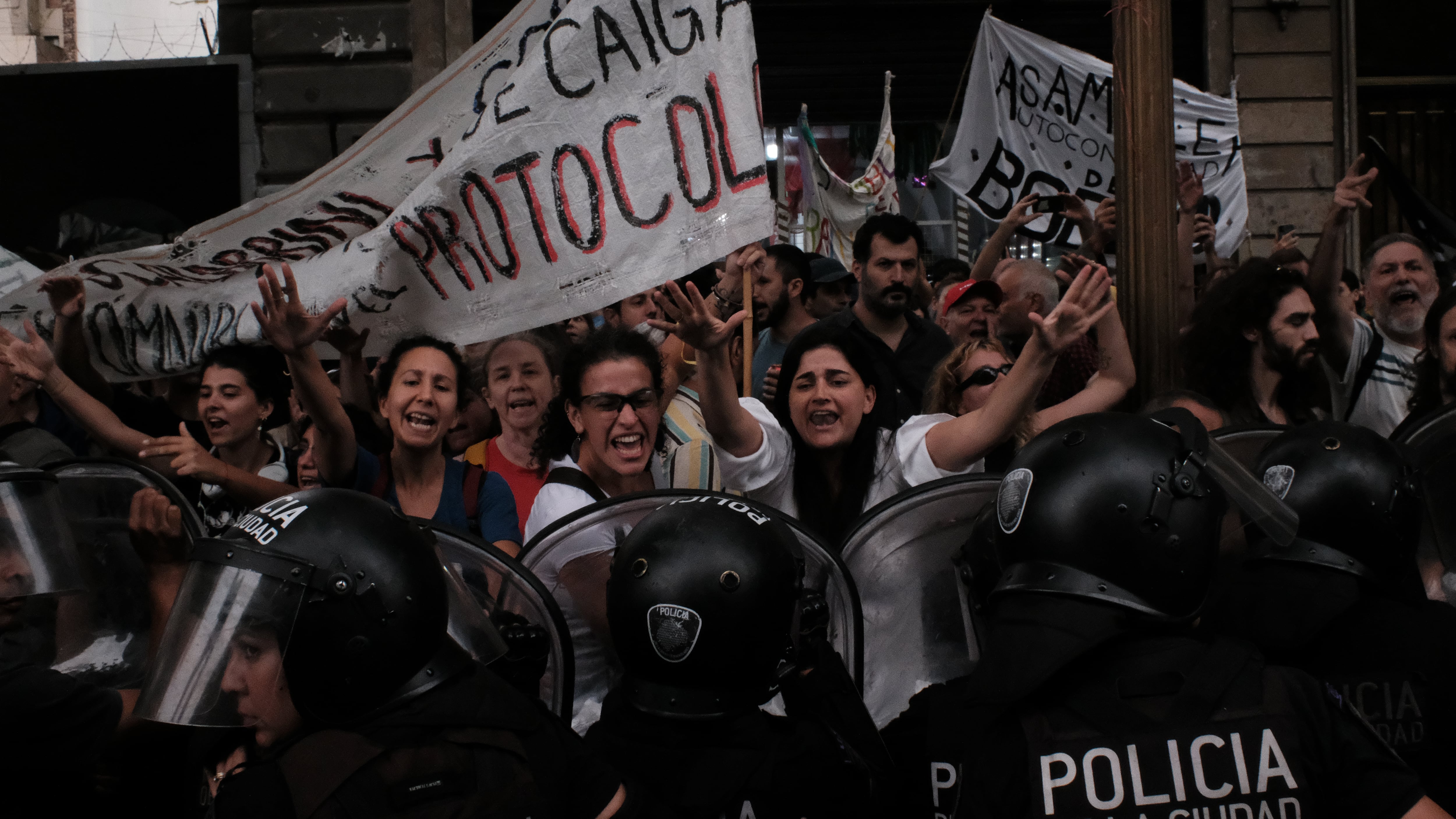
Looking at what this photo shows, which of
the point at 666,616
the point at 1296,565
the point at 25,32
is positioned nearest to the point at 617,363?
the point at 666,616

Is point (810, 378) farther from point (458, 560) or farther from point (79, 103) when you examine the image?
point (79, 103)

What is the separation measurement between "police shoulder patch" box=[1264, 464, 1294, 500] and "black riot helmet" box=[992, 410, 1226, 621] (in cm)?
62

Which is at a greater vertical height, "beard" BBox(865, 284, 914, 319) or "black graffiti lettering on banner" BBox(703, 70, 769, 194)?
"black graffiti lettering on banner" BBox(703, 70, 769, 194)

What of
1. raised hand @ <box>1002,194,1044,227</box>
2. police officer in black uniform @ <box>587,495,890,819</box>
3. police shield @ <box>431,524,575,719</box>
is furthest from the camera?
raised hand @ <box>1002,194,1044,227</box>

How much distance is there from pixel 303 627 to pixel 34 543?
44.6 inches

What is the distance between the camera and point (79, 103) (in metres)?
9.98

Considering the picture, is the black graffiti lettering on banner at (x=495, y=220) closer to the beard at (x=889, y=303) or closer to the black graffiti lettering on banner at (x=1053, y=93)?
the beard at (x=889, y=303)

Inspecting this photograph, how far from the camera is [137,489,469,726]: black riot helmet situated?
77.6 inches

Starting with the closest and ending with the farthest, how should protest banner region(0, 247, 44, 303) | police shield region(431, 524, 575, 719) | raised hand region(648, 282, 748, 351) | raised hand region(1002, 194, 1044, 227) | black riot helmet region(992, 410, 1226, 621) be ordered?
black riot helmet region(992, 410, 1226, 621) → police shield region(431, 524, 575, 719) → raised hand region(648, 282, 748, 351) → protest banner region(0, 247, 44, 303) → raised hand region(1002, 194, 1044, 227)

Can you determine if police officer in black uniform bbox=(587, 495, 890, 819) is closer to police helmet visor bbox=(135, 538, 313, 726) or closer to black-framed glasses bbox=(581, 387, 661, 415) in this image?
police helmet visor bbox=(135, 538, 313, 726)

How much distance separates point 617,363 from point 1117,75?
1.79m

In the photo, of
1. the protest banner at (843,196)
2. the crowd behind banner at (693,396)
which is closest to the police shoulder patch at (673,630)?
the crowd behind banner at (693,396)

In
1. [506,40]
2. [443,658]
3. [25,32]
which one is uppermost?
[25,32]

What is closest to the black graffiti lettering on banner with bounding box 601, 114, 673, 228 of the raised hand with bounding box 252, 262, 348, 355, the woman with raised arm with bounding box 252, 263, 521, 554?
the woman with raised arm with bounding box 252, 263, 521, 554
